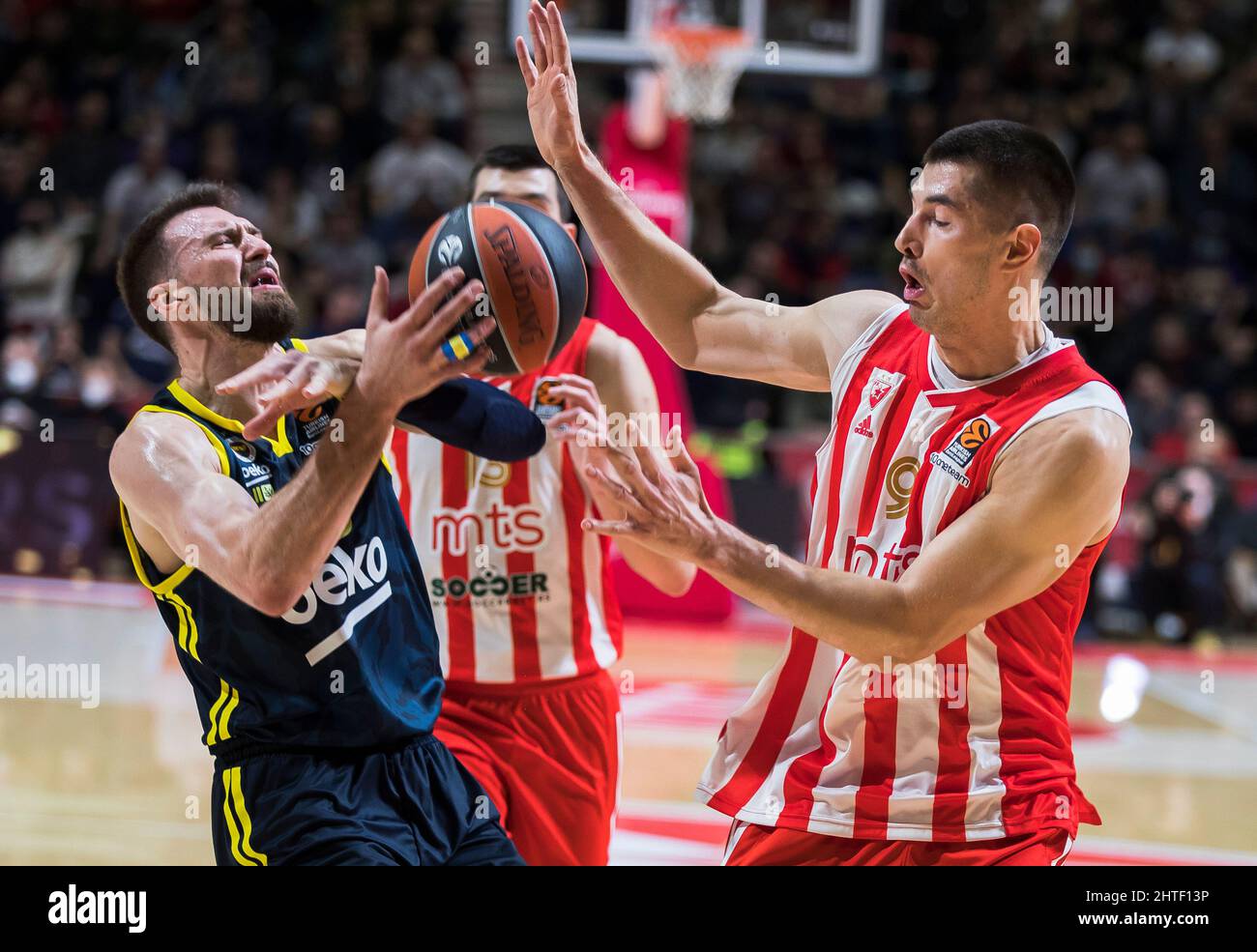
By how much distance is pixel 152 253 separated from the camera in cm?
338

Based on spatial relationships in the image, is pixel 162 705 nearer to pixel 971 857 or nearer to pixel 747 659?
pixel 747 659

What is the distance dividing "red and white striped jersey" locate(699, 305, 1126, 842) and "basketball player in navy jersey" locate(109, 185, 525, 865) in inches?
28.5

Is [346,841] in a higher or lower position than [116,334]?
lower

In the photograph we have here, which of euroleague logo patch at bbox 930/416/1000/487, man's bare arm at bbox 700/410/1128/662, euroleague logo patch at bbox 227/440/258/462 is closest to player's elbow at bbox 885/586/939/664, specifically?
man's bare arm at bbox 700/410/1128/662

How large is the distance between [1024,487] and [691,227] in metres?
11.8

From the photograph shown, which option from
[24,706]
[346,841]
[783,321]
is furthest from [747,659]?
[346,841]

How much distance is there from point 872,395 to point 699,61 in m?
6.80

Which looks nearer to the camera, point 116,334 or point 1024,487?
point 1024,487

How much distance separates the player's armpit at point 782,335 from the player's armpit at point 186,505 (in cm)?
128

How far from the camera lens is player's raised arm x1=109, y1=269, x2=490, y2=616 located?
2543mm

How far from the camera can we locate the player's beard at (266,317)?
325cm

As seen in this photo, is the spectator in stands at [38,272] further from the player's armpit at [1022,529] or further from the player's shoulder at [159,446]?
the player's armpit at [1022,529]

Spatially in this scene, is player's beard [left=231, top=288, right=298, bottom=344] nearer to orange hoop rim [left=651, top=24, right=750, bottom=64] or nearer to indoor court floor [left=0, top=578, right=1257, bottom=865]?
indoor court floor [left=0, top=578, right=1257, bottom=865]
